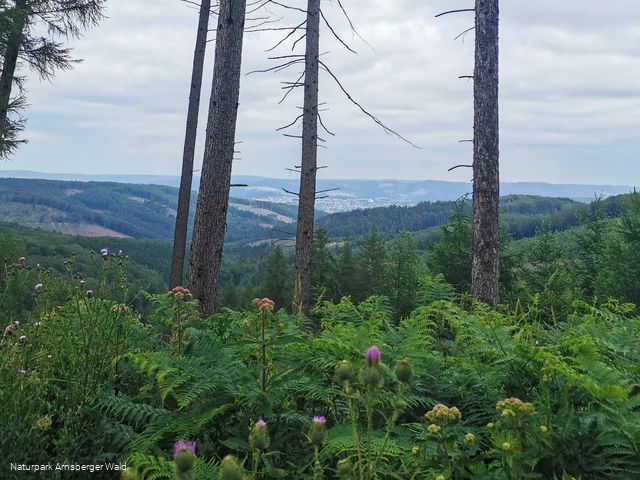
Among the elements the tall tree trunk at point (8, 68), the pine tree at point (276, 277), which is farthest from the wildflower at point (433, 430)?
the pine tree at point (276, 277)

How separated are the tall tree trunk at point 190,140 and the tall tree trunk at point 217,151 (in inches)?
222

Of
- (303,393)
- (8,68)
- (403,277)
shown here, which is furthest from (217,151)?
(403,277)

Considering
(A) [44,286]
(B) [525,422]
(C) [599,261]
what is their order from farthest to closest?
(C) [599,261]
(A) [44,286]
(B) [525,422]

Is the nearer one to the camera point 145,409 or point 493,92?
point 145,409

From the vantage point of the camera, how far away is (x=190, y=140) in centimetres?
1235

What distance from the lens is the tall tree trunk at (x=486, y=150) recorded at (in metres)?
7.37

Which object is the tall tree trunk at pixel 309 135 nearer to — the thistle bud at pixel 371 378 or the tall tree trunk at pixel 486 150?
the tall tree trunk at pixel 486 150

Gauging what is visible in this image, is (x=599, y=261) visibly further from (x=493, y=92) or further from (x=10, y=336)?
(x=10, y=336)

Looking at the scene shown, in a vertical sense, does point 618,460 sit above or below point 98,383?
above

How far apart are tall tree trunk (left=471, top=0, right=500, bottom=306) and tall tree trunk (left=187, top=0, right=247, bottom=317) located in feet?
11.7

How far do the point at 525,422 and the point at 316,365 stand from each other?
1.04 m

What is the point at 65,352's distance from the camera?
9.49ft

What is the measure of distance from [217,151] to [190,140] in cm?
618

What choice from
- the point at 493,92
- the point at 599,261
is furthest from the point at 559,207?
the point at 493,92
